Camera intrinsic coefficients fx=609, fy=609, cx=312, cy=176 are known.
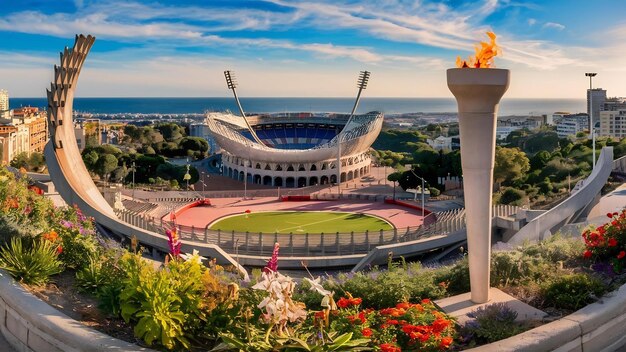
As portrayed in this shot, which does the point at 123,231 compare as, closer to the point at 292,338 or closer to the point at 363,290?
the point at 363,290

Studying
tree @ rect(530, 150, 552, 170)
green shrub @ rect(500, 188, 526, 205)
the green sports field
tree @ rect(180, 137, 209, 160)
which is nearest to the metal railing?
the green sports field

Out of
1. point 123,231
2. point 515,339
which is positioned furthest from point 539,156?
point 515,339

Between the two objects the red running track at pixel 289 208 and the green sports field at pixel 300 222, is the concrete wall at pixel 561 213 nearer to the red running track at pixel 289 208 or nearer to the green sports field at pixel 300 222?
the green sports field at pixel 300 222

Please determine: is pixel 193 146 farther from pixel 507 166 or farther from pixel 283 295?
pixel 283 295

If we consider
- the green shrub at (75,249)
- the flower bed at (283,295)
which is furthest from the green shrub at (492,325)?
the green shrub at (75,249)

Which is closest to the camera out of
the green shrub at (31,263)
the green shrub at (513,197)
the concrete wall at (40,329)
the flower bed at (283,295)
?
the concrete wall at (40,329)

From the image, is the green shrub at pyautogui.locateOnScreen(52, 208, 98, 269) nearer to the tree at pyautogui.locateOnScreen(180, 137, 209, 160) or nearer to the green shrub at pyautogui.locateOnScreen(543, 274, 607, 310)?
the green shrub at pyautogui.locateOnScreen(543, 274, 607, 310)
